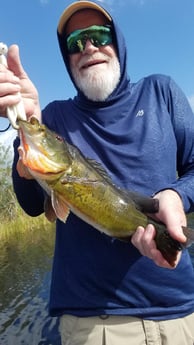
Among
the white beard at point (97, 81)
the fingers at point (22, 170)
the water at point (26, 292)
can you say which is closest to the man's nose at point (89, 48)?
the white beard at point (97, 81)

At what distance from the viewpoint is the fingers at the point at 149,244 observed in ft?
8.40

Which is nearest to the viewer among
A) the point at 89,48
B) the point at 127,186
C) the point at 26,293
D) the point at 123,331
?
the point at 123,331

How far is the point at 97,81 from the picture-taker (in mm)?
3557

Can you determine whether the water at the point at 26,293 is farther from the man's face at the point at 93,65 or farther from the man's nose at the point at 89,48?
the man's nose at the point at 89,48

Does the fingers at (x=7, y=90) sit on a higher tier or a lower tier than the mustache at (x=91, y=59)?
higher

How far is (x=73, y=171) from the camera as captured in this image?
9.62ft

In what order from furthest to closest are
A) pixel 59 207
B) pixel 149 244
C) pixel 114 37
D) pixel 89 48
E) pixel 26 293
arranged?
pixel 26 293 → pixel 114 37 → pixel 89 48 → pixel 59 207 → pixel 149 244

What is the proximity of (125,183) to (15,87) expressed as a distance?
116cm

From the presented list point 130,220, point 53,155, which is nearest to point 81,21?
point 53,155

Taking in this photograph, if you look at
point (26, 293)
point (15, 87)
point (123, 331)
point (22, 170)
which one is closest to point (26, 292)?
point (26, 293)

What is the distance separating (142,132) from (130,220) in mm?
793

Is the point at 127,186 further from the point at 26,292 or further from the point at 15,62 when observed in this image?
the point at 26,292

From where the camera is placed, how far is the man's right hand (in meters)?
2.59

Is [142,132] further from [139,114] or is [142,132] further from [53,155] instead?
[53,155]
